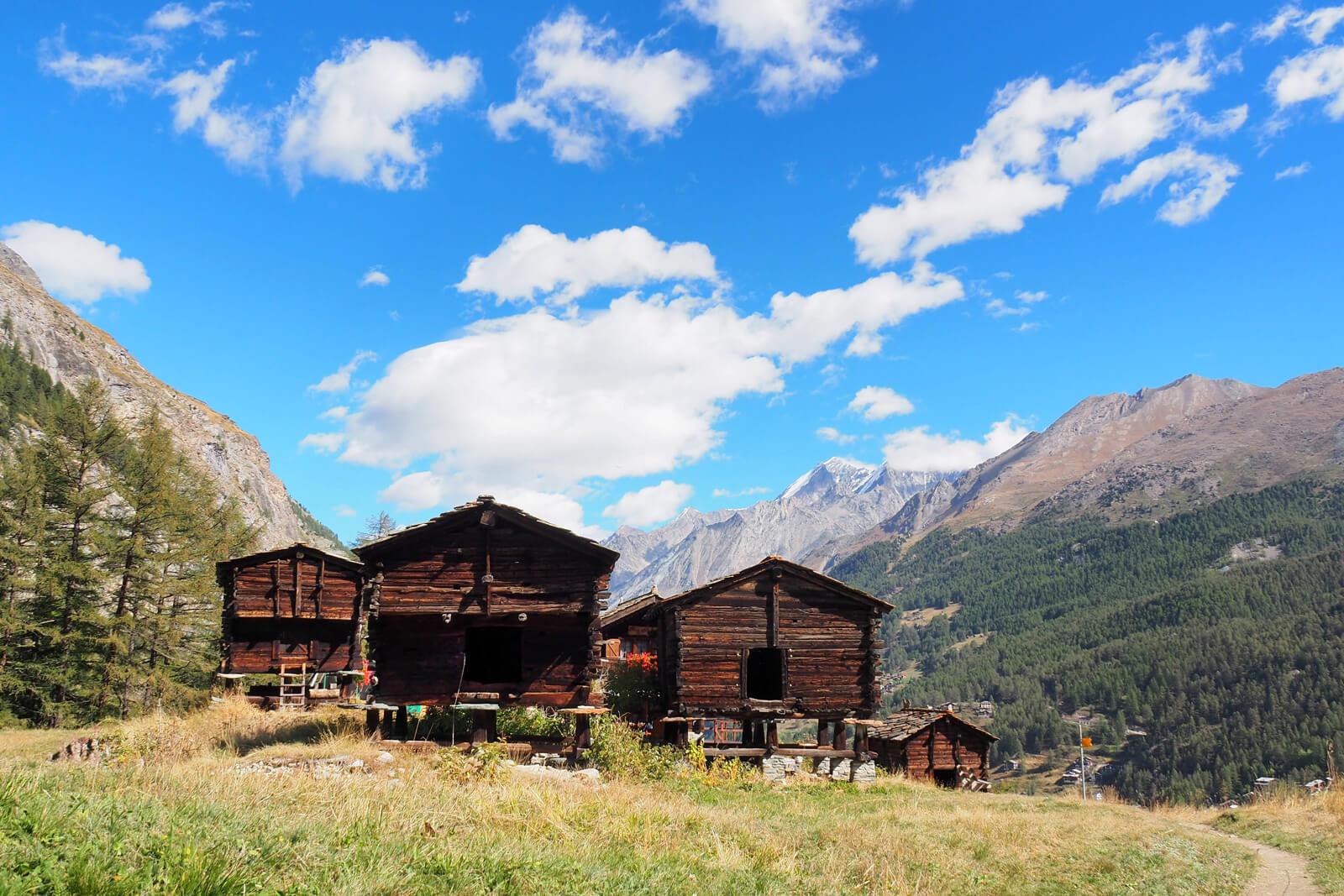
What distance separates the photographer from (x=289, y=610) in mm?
28969

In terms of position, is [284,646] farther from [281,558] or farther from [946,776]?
[946,776]

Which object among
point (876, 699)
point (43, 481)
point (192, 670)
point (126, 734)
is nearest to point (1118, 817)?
point (876, 699)

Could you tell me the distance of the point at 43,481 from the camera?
3167cm

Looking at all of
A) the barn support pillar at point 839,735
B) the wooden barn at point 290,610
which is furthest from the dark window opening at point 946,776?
the wooden barn at point 290,610

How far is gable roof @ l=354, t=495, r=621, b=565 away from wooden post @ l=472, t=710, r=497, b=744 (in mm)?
4676

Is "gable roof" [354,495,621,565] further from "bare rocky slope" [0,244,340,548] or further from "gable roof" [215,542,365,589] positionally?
"bare rocky slope" [0,244,340,548]

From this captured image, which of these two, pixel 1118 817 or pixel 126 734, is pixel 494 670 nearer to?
pixel 126 734

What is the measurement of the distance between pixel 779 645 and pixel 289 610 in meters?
17.1

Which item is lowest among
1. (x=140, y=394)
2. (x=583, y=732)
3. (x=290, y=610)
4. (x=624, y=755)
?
(x=624, y=755)

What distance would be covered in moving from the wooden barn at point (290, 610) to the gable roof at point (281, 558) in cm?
3

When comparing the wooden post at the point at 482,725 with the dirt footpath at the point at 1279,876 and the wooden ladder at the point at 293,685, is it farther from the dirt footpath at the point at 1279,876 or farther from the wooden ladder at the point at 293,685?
the dirt footpath at the point at 1279,876

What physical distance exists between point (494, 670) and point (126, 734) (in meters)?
11.1

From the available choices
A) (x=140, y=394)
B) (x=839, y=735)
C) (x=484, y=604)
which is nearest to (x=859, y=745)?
(x=839, y=735)

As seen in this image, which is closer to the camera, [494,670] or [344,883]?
[344,883]
